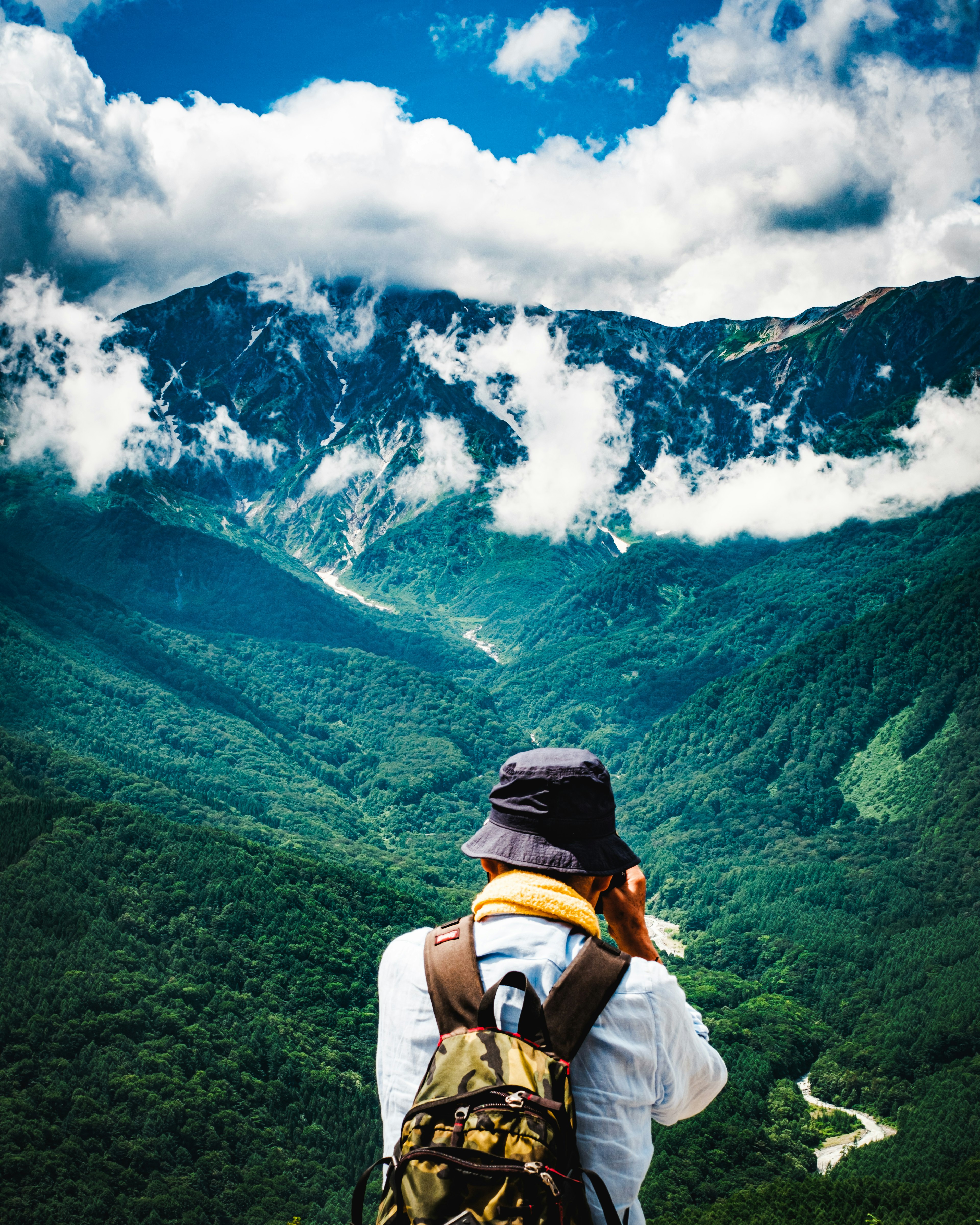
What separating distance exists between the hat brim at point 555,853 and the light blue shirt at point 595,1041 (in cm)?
39

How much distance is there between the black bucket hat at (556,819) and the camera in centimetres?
551

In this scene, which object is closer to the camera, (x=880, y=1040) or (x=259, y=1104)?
(x=259, y=1104)

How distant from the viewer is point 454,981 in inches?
190

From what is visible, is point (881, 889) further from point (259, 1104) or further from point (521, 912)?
point (521, 912)

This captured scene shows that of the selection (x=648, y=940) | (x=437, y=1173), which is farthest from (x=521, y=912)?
(x=437, y=1173)

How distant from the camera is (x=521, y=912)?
16.9 feet

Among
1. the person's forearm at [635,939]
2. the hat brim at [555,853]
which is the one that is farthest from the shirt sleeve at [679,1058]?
the hat brim at [555,853]

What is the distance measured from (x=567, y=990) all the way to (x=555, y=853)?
0.93 metres

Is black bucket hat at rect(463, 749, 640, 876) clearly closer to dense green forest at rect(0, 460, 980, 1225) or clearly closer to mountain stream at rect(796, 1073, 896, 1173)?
dense green forest at rect(0, 460, 980, 1225)

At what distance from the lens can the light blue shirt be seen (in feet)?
15.8

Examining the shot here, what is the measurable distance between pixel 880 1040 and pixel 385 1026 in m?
116

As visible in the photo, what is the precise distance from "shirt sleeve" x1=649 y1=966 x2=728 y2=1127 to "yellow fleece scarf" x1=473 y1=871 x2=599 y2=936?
0.50 meters

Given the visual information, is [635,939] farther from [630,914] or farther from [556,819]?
[556,819]

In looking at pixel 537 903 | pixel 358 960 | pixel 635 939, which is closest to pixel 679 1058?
pixel 635 939
